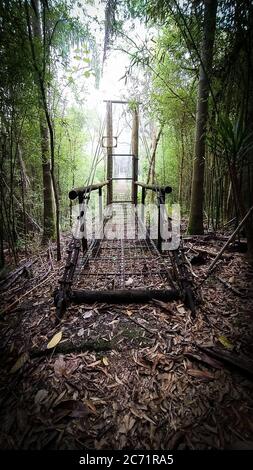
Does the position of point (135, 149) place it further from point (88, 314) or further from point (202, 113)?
point (88, 314)

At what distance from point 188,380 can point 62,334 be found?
0.78m

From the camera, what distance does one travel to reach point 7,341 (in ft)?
4.50

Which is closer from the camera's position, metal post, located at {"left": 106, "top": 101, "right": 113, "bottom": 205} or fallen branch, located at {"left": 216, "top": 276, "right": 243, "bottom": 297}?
fallen branch, located at {"left": 216, "top": 276, "right": 243, "bottom": 297}

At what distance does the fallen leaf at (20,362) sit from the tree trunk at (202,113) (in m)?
2.44

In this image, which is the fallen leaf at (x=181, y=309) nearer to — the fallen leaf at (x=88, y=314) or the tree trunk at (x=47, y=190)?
the fallen leaf at (x=88, y=314)

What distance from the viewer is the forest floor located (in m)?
0.88

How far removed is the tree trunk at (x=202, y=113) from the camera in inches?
94.0

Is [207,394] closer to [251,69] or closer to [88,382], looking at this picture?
[88,382]

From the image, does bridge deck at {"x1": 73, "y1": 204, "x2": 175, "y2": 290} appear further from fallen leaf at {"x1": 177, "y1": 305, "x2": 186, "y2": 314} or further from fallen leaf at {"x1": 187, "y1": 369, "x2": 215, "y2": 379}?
fallen leaf at {"x1": 187, "y1": 369, "x2": 215, "y2": 379}

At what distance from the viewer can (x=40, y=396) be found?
104cm

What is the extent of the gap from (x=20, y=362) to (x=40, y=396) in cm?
25

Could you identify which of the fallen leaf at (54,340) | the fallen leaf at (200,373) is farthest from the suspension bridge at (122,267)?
the fallen leaf at (200,373)

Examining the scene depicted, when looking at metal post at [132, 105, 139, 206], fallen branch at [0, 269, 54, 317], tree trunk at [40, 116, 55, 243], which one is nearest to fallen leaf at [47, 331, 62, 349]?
Answer: fallen branch at [0, 269, 54, 317]
